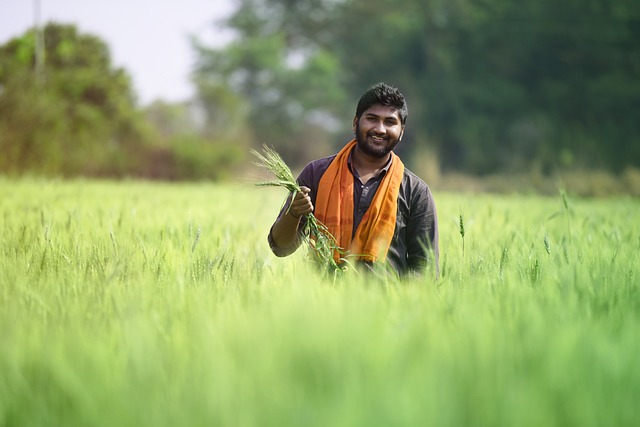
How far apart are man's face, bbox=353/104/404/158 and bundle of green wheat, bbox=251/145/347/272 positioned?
13.3 inches

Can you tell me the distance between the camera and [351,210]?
2.62 metres

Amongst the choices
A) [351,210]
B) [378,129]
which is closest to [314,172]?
[351,210]

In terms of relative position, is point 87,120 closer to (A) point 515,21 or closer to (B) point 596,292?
(A) point 515,21

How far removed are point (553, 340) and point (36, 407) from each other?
95 centimetres

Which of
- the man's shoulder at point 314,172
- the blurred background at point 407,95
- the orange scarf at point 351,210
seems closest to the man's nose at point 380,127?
the orange scarf at point 351,210

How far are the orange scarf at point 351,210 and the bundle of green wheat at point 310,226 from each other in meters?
0.04

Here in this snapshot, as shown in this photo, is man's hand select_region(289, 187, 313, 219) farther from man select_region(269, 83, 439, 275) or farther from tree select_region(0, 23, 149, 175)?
tree select_region(0, 23, 149, 175)

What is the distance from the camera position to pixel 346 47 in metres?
27.6

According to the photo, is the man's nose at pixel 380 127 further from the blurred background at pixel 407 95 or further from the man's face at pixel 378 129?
the blurred background at pixel 407 95

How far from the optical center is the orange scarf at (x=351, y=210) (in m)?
2.50

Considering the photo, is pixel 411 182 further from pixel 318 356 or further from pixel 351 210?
pixel 318 356

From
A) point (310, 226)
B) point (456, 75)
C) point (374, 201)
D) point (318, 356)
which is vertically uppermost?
point (456, 75)

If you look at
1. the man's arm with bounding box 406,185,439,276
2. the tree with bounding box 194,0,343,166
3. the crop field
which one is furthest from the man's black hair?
the tree with bounding box 194,0,343,166

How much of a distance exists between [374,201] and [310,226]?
26 cm
